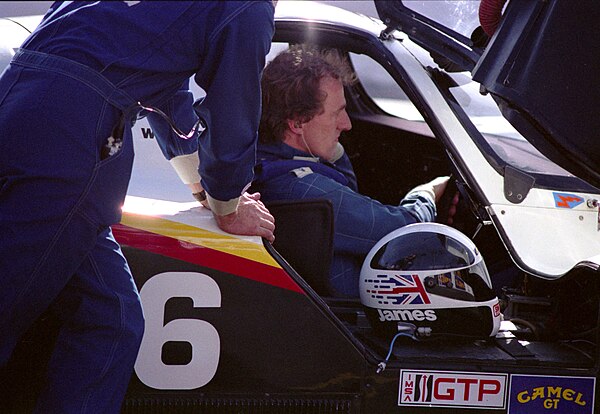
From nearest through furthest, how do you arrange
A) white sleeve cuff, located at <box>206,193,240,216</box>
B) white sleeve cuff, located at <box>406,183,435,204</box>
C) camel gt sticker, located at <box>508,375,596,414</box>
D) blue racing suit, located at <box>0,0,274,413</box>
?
1. blue racing suit, located at <box>0,0,274,413</box>
2. white sleeve cuff, located at <box>206,193,240,216</box>
3. camel gt sticker, located at <box>508,375,596,414</box>
4. white sleeve cuff, located at <box>406,183,435,204</box>

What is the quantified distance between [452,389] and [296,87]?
1.16 meters

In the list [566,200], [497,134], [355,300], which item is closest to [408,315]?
[355,300]

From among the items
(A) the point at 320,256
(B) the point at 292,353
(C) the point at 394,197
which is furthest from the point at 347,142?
(B) the point at 292,353

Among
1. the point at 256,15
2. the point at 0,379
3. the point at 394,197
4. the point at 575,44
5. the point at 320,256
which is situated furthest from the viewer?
the point at 394,197

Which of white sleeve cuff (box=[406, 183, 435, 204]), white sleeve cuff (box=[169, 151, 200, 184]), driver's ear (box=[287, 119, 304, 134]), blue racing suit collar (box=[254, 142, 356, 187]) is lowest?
white sleeve cuff (box=[406, 183, 435, 204])

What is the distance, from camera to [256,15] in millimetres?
1873

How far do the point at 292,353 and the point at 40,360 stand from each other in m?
0.69

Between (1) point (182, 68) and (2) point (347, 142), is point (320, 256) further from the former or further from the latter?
(2) point (347, 142)

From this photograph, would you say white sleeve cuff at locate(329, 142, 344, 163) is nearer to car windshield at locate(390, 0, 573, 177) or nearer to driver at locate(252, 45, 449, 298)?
driver at locate(252, 45, 449, 298)

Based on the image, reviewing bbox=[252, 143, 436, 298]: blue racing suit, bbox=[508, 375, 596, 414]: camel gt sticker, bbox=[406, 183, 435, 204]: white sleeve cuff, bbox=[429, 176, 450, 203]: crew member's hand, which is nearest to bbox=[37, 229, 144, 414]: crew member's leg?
bbox=[252, 143, 436, 298]: blue racing suit

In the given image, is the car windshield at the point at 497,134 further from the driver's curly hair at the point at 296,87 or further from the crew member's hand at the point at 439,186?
the driver's curly hair at the point at 296,87

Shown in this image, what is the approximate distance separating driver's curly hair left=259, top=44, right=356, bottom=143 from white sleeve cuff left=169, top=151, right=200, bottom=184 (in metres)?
0.58

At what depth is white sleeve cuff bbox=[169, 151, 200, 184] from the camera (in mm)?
2417

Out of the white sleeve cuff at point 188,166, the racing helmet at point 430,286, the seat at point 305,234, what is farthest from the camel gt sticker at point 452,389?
the white sleeve cuff at point 188,166
